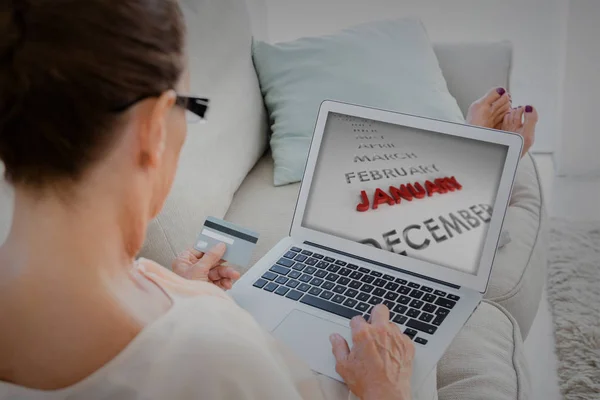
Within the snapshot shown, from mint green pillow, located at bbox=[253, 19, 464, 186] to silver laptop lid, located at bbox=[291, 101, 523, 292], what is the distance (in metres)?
0.43

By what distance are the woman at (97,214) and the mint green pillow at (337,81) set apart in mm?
973

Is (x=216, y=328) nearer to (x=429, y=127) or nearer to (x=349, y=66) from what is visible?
(x=429, y=127)

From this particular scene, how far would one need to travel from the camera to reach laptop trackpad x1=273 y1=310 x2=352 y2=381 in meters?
0.80

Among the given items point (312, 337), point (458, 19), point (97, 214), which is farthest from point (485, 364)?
point (458, 19)

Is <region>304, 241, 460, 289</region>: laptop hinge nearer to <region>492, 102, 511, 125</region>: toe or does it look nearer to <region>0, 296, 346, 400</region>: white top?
<region>0, 296, 346, 400</region>: white top

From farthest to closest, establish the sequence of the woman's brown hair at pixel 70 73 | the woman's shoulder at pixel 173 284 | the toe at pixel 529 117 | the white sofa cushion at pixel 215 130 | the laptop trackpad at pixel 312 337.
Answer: the toe at pixel 529 117
the white sofa cushion at pixel 215 130
the laptop trackpad at pixel 312 337
the woman's shoulder at pixel 173 284
the woman's brown hair at pixel 70 73

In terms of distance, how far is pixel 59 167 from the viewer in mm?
473

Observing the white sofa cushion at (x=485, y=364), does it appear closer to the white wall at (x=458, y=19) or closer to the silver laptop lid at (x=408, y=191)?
the silver laptop lid at (x=408, y=191)

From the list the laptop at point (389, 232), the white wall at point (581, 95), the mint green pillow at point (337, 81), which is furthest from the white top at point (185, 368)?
the white wall at point (581, 95)

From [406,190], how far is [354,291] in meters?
0.20

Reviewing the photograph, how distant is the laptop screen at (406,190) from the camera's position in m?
0.97

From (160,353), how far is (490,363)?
0.68 m

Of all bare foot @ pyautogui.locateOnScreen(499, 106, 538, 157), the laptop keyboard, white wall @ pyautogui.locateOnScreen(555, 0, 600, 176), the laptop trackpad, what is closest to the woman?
the laptop trackpad

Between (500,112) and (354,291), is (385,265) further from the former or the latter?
(500,112)
